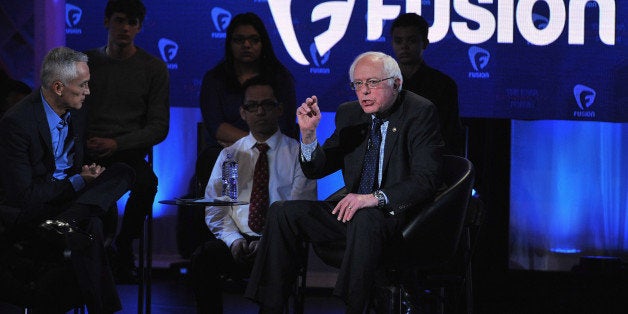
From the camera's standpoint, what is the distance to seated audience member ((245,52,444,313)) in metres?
3.79

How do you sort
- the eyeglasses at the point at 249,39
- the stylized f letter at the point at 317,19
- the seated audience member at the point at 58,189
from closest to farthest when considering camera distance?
the seated audience member at the point at 58,189, the eyeglasses at the point at 249,39, the stylized f letter at the point at 317,19

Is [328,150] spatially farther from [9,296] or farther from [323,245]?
[9,296]

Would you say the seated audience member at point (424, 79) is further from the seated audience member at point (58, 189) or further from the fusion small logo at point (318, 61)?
the seated audience member at point (58, 189)

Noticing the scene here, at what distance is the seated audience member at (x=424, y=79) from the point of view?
5434 millimetres

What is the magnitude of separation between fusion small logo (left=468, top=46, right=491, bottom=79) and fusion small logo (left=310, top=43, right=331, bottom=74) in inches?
36.4

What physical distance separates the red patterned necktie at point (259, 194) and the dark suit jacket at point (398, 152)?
1.80 feet

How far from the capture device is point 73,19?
655cm

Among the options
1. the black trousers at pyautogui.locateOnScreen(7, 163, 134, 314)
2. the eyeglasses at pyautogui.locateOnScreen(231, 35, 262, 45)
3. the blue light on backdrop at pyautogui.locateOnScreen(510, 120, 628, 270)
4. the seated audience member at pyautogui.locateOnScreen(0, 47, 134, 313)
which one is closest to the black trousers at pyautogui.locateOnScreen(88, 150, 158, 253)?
the seated audience member at pyautogui.locateOnScreen(0, 47, 134, 313)

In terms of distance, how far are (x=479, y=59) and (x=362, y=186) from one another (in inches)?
93.7

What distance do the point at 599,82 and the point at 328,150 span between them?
2.69m

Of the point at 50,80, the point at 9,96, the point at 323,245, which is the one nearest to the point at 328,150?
the point at 323,245

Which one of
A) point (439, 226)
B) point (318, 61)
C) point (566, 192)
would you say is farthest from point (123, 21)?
point (566, 192)

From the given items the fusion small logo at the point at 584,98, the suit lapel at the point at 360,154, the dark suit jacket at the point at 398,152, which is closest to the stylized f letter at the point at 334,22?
the fusion small logo at the point at 584,98

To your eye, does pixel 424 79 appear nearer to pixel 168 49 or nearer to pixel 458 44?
pixel 458 44
